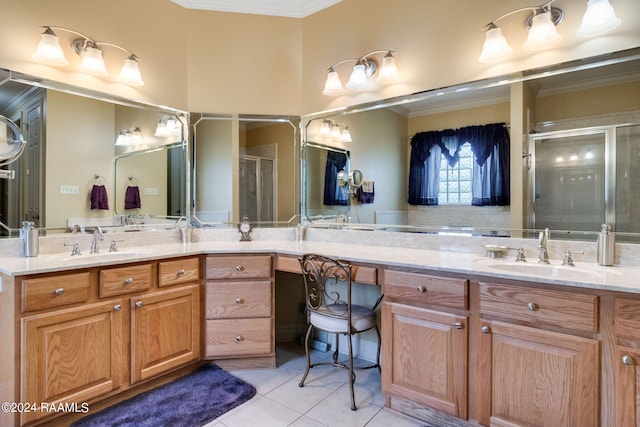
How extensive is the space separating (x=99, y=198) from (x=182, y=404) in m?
1.39

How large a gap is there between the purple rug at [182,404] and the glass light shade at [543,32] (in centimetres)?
247

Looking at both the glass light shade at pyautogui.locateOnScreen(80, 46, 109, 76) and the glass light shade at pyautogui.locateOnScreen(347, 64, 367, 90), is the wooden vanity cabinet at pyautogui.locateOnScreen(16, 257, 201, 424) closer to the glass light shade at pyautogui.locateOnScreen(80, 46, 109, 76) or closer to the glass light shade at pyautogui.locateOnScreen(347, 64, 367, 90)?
the glass light shade at pyautogui.locateOnScreen(80, 46, 109, 76)

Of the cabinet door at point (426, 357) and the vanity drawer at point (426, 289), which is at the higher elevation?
the vanity drawer at point (426, 289)

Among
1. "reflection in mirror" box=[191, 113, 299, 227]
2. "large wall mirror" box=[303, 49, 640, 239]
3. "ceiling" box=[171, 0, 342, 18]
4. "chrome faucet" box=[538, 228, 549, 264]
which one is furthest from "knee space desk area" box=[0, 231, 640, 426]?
"ceiling" box=[171, 0, 342, 18]

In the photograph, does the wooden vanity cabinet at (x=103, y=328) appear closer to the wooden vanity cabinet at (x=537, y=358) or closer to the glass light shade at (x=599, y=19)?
the wooden vanity cabinet at (x=537, y=358)

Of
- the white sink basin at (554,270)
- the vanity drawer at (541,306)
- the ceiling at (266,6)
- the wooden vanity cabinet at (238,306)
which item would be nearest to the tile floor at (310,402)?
the wooden vanity cabinet at (238,306)

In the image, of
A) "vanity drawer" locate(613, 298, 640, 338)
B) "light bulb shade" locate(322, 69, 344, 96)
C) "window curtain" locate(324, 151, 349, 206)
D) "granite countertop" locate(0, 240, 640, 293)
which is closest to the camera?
"vanity drawer" locate(613, 298, 640, 338)

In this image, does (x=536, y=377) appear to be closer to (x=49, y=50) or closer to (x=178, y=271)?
(x=178, y=271)

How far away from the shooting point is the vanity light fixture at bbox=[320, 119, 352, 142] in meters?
2.61

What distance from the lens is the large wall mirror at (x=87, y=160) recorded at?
1936 mm

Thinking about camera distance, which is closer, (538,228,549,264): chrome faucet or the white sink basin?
the white sink basin

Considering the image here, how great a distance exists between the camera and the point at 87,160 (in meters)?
2.20

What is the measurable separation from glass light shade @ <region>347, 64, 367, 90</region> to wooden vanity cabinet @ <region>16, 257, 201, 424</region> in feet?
5.39

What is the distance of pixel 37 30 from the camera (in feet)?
6.45
